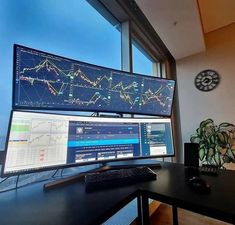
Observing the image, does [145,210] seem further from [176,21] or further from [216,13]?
[216,13]

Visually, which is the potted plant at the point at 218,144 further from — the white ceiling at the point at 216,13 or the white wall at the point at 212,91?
the white ceiling at the point at 216,13

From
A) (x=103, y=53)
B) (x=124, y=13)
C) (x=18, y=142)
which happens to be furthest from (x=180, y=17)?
(x=18, y=142)

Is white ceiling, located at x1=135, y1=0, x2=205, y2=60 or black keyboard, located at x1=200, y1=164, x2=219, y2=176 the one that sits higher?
white ceiling, located at x1=135, y1=0, x2=205, y2=60

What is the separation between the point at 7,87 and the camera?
1.10m

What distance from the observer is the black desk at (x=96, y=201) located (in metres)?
0.62

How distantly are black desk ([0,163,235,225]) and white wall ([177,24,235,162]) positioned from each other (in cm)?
232

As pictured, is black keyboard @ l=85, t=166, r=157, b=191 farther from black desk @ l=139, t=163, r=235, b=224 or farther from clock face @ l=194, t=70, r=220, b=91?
clock face @ l=194, t=70, r=220, b=91

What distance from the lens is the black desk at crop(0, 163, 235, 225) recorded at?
24.5 inches

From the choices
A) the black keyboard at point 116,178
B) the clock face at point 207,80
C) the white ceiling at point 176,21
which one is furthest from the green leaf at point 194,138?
the black keyboard at point 116,178

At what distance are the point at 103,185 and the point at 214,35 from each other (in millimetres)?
3474

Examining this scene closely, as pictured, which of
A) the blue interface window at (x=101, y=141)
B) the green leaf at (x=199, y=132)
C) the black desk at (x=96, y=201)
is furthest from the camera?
the green leaf at (x=199, y=132)

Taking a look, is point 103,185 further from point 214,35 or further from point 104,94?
point 214,35

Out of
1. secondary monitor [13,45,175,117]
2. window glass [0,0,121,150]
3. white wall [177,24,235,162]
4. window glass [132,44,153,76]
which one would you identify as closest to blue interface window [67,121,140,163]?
secondary monitor [13,45,175,117]

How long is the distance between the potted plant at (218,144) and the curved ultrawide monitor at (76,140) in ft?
5.53
